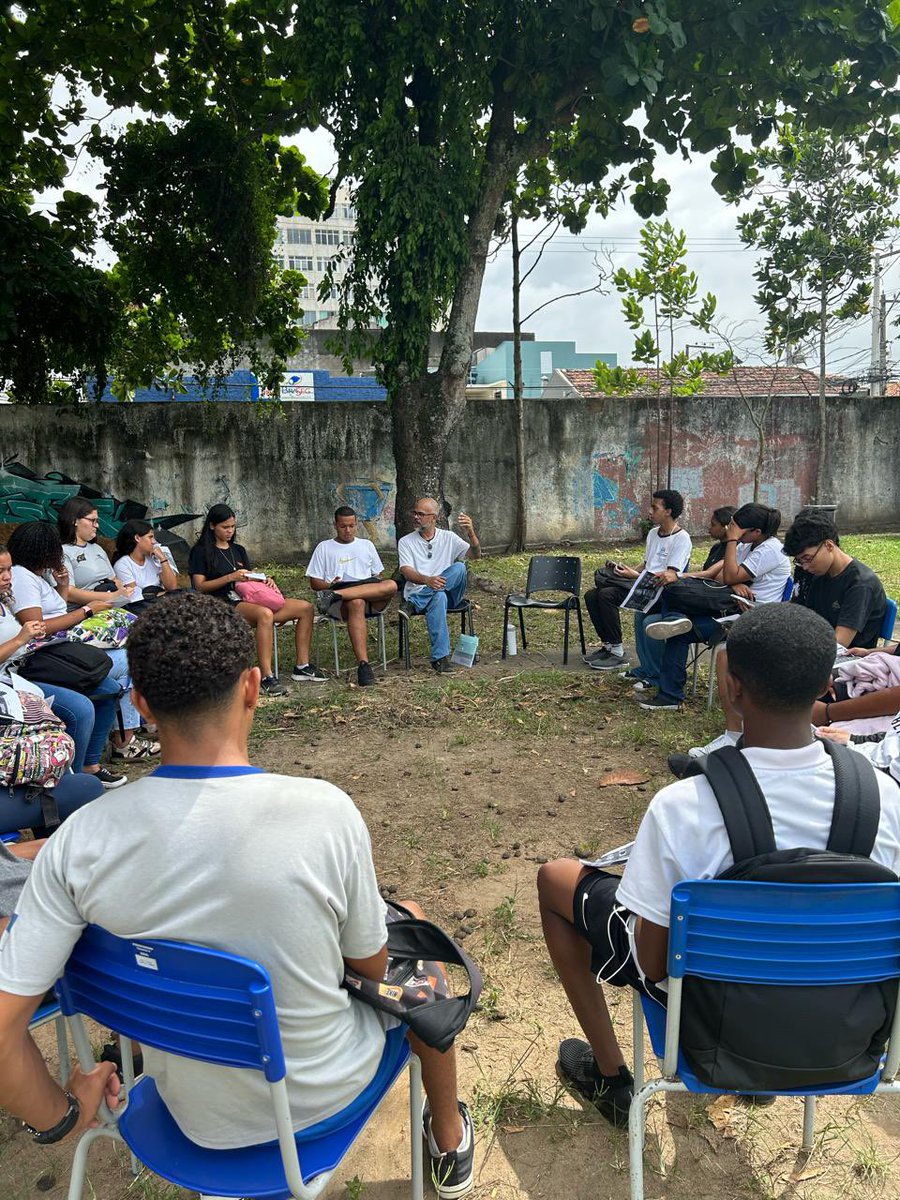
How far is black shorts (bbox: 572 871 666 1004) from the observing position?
2205 millimetres

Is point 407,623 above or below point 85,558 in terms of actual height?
below

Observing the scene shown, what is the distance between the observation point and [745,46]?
7.41 metres

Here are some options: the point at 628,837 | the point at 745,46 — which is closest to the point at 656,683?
the point at 628,837

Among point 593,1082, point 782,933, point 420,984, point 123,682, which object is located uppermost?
point 782,933

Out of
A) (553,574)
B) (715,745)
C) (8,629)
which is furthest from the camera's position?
(553,574)

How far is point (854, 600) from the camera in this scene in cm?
475

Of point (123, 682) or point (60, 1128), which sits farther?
point (123, 682)

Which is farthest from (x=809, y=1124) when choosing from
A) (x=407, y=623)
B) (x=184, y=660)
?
(x=407, y=623)

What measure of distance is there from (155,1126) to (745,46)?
28.9ft

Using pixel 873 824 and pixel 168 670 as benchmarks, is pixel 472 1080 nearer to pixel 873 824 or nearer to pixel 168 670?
pixel 873 824

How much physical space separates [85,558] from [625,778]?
4.08 metres

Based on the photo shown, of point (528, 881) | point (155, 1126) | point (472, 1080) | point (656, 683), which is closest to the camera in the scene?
point (155, 1126)

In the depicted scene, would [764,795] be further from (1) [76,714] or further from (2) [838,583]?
(1) [76,714]

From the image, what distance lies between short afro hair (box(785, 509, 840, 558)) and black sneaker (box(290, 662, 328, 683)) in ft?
13.8
